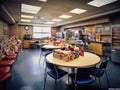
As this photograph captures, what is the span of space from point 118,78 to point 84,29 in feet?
18.7

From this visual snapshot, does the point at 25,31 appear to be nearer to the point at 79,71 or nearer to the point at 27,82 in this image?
the point at 27,82

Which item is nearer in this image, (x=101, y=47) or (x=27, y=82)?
(x=27, y=82)

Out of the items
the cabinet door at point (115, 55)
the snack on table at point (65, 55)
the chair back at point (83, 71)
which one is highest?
the snack on table at point (65, 55)

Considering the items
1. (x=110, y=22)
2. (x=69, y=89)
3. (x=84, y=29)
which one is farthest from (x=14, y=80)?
(x=84, y=29)

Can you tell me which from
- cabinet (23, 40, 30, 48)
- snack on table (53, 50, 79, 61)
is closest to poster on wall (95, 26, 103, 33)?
snack on table (53, 50, 79, 61)

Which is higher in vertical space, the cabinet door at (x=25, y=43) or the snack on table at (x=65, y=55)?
the snack on table at (x=65, y=55)

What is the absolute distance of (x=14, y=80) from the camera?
2945mm

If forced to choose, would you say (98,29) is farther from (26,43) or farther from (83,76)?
(26,43)

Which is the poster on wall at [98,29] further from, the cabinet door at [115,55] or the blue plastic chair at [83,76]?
the blue plastic chair at [83,76]

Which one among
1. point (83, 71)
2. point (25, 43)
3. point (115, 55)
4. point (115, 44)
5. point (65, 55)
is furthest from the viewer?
point (25, 43)

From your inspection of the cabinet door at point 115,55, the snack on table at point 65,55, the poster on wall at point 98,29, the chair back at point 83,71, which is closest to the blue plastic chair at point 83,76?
the chair back at point 83,71

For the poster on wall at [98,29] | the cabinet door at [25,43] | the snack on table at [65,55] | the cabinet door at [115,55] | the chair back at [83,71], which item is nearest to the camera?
the chair back at [83,71]

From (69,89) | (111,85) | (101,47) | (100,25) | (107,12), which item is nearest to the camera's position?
(69,89)

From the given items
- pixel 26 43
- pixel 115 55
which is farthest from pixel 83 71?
pixel 26 43
